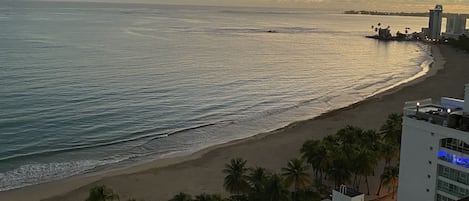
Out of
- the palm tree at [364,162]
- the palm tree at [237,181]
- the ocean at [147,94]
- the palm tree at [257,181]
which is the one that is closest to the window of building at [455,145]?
the palm tree at [364,162]

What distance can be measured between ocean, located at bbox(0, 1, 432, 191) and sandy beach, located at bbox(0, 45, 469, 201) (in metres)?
1.76

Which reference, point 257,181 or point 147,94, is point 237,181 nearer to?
point 257,181

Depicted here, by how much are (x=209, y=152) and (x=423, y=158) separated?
74.1ft

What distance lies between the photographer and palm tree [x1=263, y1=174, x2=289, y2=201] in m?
25.7

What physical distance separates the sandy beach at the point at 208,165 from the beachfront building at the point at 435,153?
8.38 metres

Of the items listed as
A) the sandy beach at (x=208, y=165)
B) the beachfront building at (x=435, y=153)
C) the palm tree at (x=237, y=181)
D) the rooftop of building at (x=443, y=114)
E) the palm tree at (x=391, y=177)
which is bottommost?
the sandy beach at (x=208, y=165)

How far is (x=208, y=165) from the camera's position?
135ft

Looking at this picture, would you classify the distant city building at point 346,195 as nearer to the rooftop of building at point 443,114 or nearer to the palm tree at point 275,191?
the palm tree at point 275,191

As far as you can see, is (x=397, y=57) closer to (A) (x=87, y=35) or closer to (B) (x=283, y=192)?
(A) (x=87, y=35)

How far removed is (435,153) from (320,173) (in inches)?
442

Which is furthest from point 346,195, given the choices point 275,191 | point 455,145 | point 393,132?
point 393,132

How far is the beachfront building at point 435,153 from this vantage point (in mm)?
23234

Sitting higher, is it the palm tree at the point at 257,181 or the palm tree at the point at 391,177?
the palm tree at the point at 257,181

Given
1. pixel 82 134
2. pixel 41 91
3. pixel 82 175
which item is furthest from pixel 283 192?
pixel 41 91
